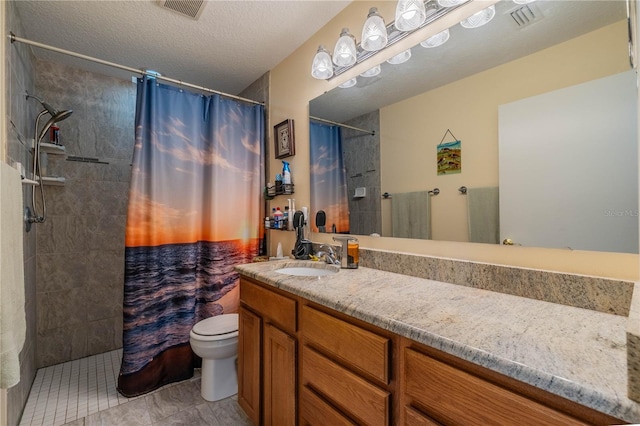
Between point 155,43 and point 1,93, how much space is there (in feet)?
3.28

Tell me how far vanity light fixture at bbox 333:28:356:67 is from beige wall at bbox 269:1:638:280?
77mm

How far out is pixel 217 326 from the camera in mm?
1917

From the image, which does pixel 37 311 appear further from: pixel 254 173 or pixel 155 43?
pixel 155 43

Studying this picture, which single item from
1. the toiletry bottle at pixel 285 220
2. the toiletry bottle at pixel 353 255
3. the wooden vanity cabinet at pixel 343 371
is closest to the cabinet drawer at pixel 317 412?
the wooden vanity cabinet at pixel 343 371

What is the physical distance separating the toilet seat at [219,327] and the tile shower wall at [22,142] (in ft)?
2.98

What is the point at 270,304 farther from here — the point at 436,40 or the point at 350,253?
the point at 436,40

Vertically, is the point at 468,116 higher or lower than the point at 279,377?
higher

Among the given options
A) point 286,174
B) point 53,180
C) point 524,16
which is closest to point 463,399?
point 524,16

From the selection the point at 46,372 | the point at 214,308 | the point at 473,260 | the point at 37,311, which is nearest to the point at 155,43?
the point at 214,308

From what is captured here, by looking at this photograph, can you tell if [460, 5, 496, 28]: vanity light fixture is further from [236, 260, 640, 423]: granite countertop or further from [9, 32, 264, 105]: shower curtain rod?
[9, 32, 264, 105]: shower curtain rod

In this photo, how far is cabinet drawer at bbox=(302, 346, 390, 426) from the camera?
86 centimetres

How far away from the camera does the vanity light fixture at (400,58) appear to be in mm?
1443

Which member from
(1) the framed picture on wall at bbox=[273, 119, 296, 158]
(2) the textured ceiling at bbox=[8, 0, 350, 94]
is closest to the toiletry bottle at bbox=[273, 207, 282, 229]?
(1) the framed picture on wall at bbox=[273, 119, 296, 158]

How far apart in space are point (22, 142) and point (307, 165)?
1.83 meters
